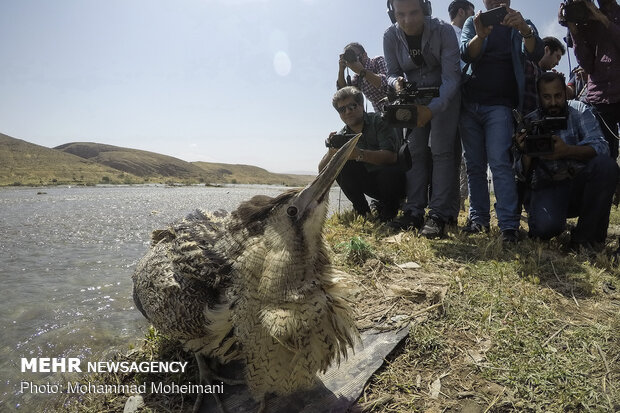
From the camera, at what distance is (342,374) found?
2.21m

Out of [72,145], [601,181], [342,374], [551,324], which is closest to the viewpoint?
[342,374]

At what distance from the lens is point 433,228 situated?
4637 mm

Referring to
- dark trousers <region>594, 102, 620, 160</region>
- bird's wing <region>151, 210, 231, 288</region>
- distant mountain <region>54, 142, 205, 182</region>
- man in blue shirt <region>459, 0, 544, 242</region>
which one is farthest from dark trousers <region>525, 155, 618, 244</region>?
distant mountain <region>54, 142, 205, 182</region>

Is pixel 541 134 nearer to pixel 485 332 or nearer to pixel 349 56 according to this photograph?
pixel 485 332

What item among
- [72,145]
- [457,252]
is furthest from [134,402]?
[72,145]

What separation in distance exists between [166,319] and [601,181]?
4.78m

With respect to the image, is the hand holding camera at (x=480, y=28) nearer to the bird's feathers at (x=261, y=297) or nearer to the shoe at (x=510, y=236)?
the shoe at (x=510, y=236)

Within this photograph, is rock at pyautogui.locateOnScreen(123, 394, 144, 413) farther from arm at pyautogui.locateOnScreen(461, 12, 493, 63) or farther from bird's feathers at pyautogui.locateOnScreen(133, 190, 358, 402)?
arm at pyautogui.locateOnScreen(461, 12, 493, 63)

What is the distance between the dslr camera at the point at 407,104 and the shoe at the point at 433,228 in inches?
51.9

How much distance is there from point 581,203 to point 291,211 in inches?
155

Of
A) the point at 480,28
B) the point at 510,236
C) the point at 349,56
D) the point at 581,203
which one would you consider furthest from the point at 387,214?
the point at 480,28

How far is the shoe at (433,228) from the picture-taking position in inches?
181

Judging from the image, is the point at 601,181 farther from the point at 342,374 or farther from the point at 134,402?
the point at 134,402

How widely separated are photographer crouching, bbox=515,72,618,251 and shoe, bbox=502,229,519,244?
39 cm
